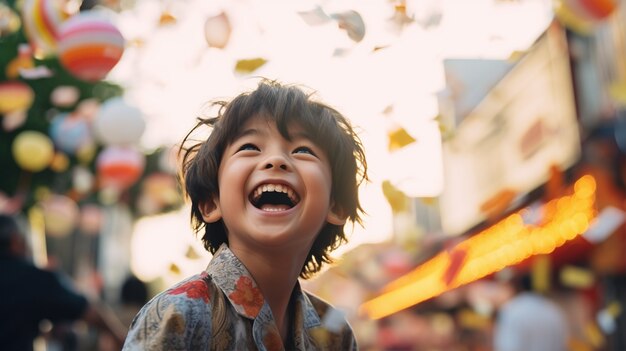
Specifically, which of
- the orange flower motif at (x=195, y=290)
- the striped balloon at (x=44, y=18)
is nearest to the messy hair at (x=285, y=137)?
the orange flower motif at (x=195, y=290)

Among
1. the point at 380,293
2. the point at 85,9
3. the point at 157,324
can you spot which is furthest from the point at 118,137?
the point at 380,293

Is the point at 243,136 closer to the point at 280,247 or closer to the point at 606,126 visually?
the point at 280,247

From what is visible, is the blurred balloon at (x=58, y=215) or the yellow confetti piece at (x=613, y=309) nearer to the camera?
the yellow confetti piece at (x=613, y=309)

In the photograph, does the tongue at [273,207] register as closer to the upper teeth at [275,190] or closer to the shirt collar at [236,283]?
the upper teeth at [275,190]

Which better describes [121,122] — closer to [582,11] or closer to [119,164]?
[119,164]

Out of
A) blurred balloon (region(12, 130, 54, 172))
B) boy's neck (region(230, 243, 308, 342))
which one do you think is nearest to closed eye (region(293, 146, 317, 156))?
boy's neck (region(230, 243, 308, 342))

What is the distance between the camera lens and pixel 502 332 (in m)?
5.77

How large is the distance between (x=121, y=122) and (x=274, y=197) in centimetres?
439

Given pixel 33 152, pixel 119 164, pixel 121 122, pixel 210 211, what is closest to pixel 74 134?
pixel 33 152

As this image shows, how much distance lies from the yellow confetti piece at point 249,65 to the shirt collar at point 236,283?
54.3 inches

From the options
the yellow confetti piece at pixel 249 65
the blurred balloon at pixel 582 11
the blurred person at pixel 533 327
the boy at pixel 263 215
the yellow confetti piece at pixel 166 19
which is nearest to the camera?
the boy at pixel 263 215

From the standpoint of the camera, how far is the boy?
1.55 metres

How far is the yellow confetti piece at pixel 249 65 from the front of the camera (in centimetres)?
299

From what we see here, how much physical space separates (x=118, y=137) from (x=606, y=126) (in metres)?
4.73
